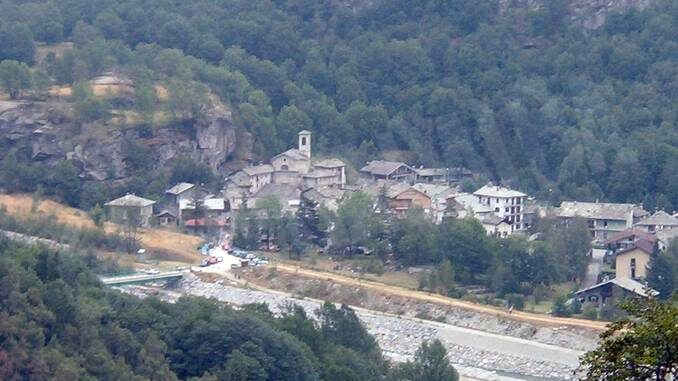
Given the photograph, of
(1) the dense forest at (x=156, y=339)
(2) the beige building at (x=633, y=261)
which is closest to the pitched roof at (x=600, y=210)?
(2) the beige building at (x=633, y=261)

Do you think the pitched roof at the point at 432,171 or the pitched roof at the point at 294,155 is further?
the pitched roof at the point at 432,171

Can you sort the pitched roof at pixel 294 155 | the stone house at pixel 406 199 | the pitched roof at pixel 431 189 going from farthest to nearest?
the pitched roof at pixel 294 155
the pitched roof at pixel 431 189
the stone house at pixel 406 199

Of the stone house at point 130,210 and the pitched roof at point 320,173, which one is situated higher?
the pitched roof at point 320,173

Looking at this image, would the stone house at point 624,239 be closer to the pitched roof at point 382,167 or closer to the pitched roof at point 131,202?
the pitched roof at point 382,167

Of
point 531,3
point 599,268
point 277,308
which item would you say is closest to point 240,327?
point 277,308

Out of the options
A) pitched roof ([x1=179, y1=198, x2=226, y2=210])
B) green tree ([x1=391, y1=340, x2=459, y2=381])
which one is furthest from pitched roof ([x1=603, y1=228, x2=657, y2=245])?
green tree ([x1=391, y1=340, x2=459, y2=381])

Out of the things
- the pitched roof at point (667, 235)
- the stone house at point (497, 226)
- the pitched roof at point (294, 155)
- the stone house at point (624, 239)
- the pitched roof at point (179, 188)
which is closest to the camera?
the pitched roof at point (667, 235)
